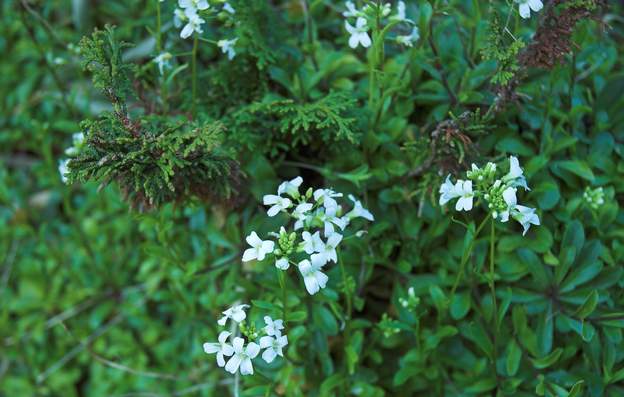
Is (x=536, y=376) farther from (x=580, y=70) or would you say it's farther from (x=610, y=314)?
(x=580, y=70)

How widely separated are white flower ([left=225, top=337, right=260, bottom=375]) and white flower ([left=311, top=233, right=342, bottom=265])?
1.08 ft

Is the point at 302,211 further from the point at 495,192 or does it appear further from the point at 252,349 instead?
the point at 495,192

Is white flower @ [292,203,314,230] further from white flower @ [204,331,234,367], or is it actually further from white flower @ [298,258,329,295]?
white flower @ [204,331,234,367]

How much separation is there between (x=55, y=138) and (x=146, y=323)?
47.5 inches

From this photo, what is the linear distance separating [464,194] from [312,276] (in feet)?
1.81

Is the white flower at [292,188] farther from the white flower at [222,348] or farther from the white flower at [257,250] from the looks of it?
the white flower at [222,348]

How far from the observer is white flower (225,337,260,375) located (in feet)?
6.22

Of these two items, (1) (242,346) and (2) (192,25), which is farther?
(2) (192,25)

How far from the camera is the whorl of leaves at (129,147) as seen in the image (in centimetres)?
207

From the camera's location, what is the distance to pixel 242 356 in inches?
75.9

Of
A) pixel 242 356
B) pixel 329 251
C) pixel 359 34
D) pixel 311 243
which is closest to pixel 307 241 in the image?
pixel 311 243

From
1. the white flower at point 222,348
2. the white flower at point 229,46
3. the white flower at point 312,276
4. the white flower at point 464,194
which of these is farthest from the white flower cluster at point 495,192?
the white flower at point 229,46

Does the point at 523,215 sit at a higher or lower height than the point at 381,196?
higher

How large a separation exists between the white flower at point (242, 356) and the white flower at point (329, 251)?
0.33m
